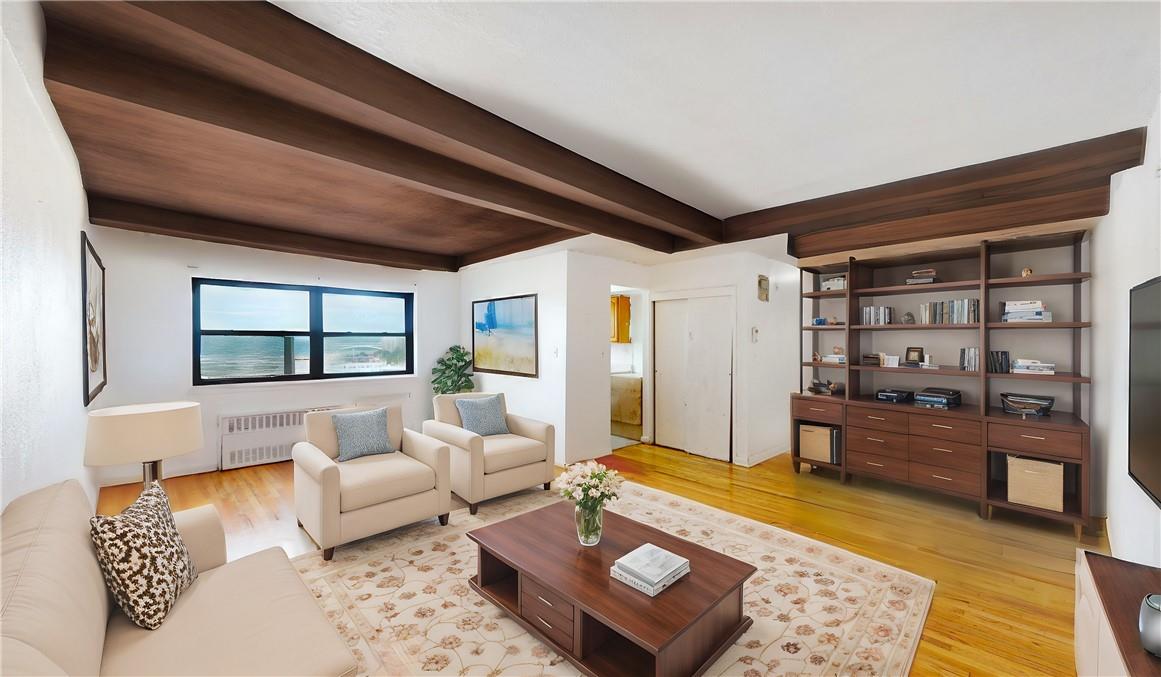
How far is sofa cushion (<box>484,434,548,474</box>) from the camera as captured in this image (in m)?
3.66

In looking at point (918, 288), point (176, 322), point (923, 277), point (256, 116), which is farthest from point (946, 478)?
point (176, 322)

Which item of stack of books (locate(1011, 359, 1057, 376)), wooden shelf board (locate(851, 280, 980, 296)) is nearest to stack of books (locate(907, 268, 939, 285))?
wooden shelf board (locate(851, 280, 980, 296))

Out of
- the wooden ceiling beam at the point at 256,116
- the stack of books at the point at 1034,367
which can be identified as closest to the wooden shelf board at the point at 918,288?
the stack of books at the point at 1034,367

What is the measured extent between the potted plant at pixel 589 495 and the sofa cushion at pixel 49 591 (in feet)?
5.26

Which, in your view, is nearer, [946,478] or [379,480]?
[379,480]

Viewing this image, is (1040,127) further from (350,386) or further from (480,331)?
(350,386)

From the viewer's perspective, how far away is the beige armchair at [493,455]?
11.7ft

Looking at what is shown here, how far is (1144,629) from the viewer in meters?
1.26

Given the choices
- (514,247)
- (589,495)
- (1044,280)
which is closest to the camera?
(589,495)

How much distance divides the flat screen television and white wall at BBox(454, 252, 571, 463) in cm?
387

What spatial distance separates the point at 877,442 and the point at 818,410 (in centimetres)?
53

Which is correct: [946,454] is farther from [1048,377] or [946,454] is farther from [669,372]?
[669,372]

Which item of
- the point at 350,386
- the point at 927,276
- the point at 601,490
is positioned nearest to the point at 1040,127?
the point at 927,276

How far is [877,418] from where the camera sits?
158 inches
